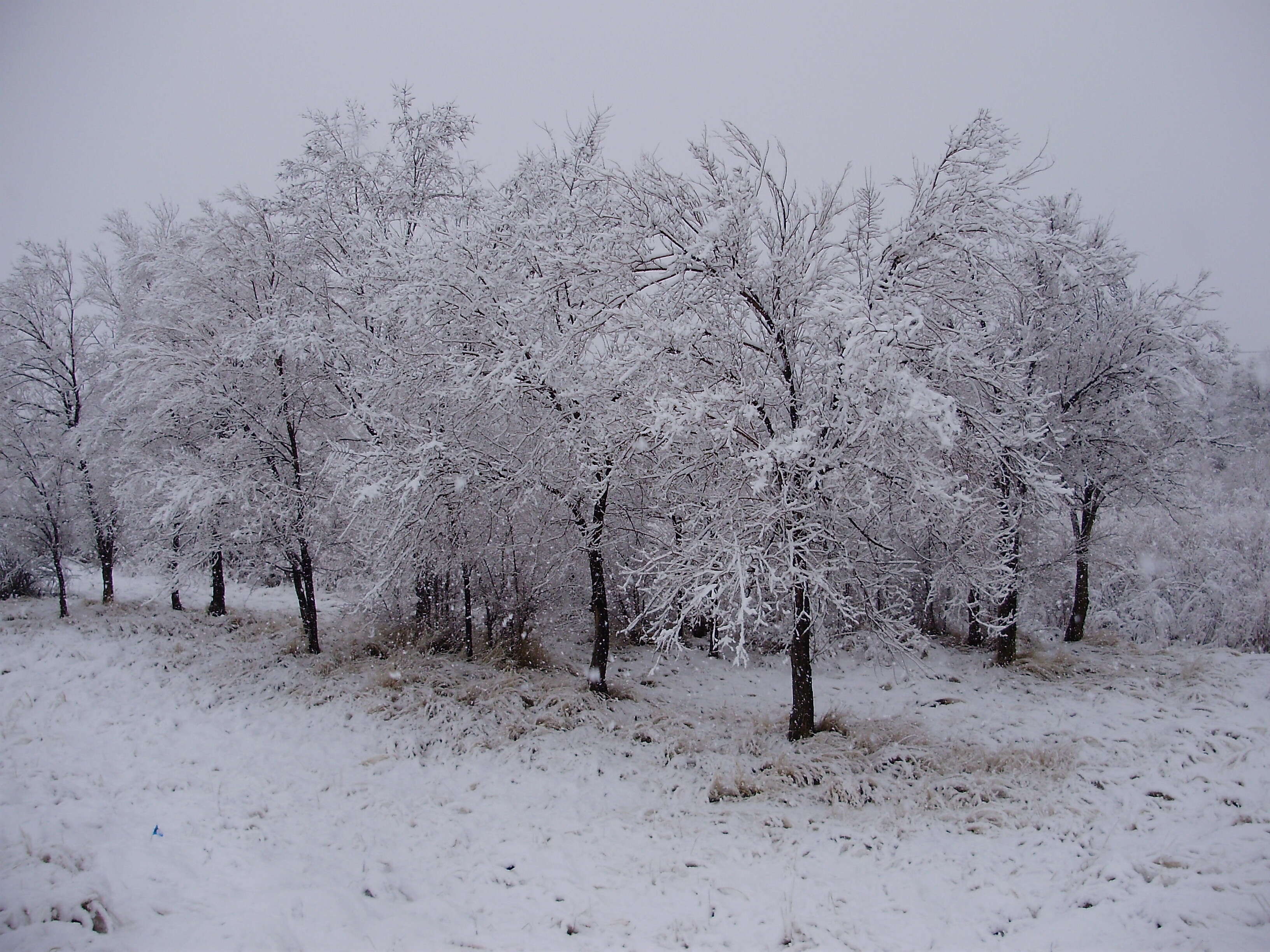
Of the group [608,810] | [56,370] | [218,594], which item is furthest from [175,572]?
[608,810]

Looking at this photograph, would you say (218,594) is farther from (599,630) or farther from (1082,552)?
(1082,552)

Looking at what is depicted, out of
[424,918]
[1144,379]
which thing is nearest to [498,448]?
[424,918]

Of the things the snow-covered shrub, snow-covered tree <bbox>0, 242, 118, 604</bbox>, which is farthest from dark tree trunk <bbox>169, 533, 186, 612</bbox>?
the snow-covered shrub

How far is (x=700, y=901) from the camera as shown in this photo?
5215mm

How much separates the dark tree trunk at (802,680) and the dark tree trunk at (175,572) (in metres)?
12.1

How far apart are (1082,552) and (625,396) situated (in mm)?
11374

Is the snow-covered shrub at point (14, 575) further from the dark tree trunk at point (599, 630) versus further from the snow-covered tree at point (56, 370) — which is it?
the dark tree trunk at point (599, 630)

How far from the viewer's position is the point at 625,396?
27.6 feet

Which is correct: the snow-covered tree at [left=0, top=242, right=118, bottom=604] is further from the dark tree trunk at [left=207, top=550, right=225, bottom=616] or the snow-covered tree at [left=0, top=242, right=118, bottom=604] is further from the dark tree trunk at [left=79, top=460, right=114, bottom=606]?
the dark tree trunk at [left=207, top=550, right=225, bottom=616]

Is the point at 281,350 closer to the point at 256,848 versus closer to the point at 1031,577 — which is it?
the point at 256,848

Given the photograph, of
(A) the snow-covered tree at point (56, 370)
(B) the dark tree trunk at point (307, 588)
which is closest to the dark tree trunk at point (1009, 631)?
(B) the dark tree trunk at point (307, 588)

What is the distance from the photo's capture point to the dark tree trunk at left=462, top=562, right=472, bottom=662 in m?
12.4

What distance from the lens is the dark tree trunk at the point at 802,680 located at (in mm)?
8547

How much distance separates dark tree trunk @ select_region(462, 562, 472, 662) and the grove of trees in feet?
0.33
